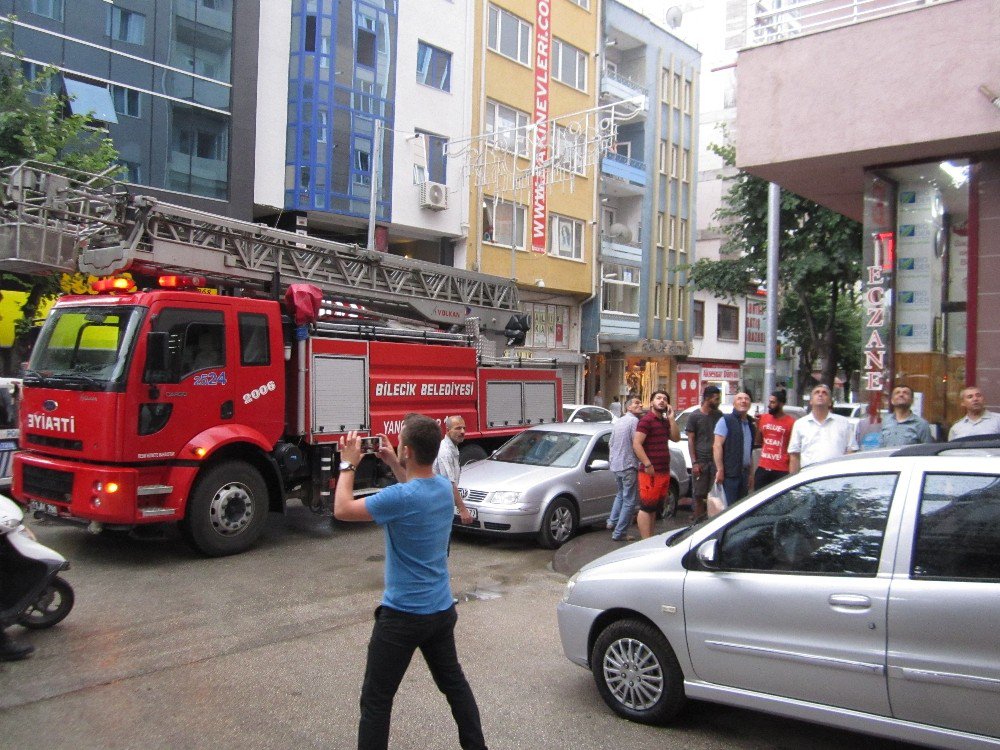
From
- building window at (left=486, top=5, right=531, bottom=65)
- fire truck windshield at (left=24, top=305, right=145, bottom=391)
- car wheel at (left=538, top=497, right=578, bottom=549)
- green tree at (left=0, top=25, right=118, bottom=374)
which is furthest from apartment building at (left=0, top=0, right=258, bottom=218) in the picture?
car wheel at (left=538, top=497, right=578, bottom=549)

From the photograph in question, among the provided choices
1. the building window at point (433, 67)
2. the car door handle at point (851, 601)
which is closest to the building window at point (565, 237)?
the building window at point (433, 67)

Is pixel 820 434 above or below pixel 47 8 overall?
below

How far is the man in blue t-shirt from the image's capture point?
338 centimetres

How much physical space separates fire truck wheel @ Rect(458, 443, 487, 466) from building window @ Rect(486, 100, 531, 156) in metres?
14.6

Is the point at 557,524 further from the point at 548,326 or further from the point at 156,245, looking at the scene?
the point at 548,326

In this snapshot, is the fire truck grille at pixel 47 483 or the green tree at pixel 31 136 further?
the green tree at pixel 31 136

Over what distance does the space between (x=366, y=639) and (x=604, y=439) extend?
498 cm

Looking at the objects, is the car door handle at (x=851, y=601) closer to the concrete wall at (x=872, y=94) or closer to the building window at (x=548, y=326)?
the concrete wall at (x=872, y=94)

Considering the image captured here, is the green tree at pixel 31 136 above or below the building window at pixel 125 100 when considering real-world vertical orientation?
below

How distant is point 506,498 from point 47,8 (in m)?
14.7

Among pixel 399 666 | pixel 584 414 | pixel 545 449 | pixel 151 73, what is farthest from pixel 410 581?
pixel 151 73

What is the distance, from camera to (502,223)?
85.4ft

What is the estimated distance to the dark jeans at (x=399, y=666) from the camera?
3.36m

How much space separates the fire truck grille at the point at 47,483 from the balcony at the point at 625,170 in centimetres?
2474
